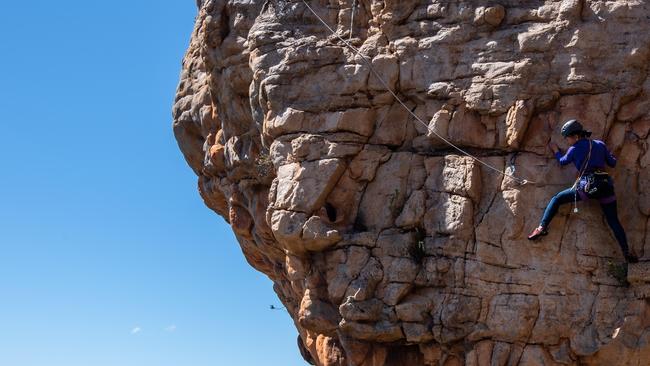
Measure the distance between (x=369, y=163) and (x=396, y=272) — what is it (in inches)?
80.9

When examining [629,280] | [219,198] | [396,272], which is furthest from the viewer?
[219,198]

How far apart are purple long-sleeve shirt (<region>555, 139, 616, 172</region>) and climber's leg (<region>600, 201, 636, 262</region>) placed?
2.14 feet

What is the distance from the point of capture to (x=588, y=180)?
631 inches

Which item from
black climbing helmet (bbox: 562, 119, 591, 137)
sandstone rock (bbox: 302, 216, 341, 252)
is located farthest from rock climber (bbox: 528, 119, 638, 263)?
sandstone rock (bbox: 302, 216, 341, 252)

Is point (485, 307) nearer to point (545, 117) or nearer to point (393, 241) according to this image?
point (393, 241)

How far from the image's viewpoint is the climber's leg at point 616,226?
15992mm

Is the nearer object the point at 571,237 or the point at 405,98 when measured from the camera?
the point at 571,237

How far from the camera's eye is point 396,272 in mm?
17094

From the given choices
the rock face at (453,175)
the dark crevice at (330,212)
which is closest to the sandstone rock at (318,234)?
the rock face at (453,175)

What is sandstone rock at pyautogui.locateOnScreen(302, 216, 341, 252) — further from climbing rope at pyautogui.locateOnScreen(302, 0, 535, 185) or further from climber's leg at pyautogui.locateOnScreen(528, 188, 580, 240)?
climber's leg at pyautogui.locateOnScreen(528, 188, 580, 240)

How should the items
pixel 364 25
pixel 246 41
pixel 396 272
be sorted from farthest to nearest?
pixel 246 41 → pixel 364 25 → pixel 396 272

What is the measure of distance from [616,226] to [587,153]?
4.09ft

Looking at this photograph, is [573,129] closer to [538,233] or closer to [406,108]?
[538,233]

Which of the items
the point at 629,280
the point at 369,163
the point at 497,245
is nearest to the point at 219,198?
the point at 369,163
